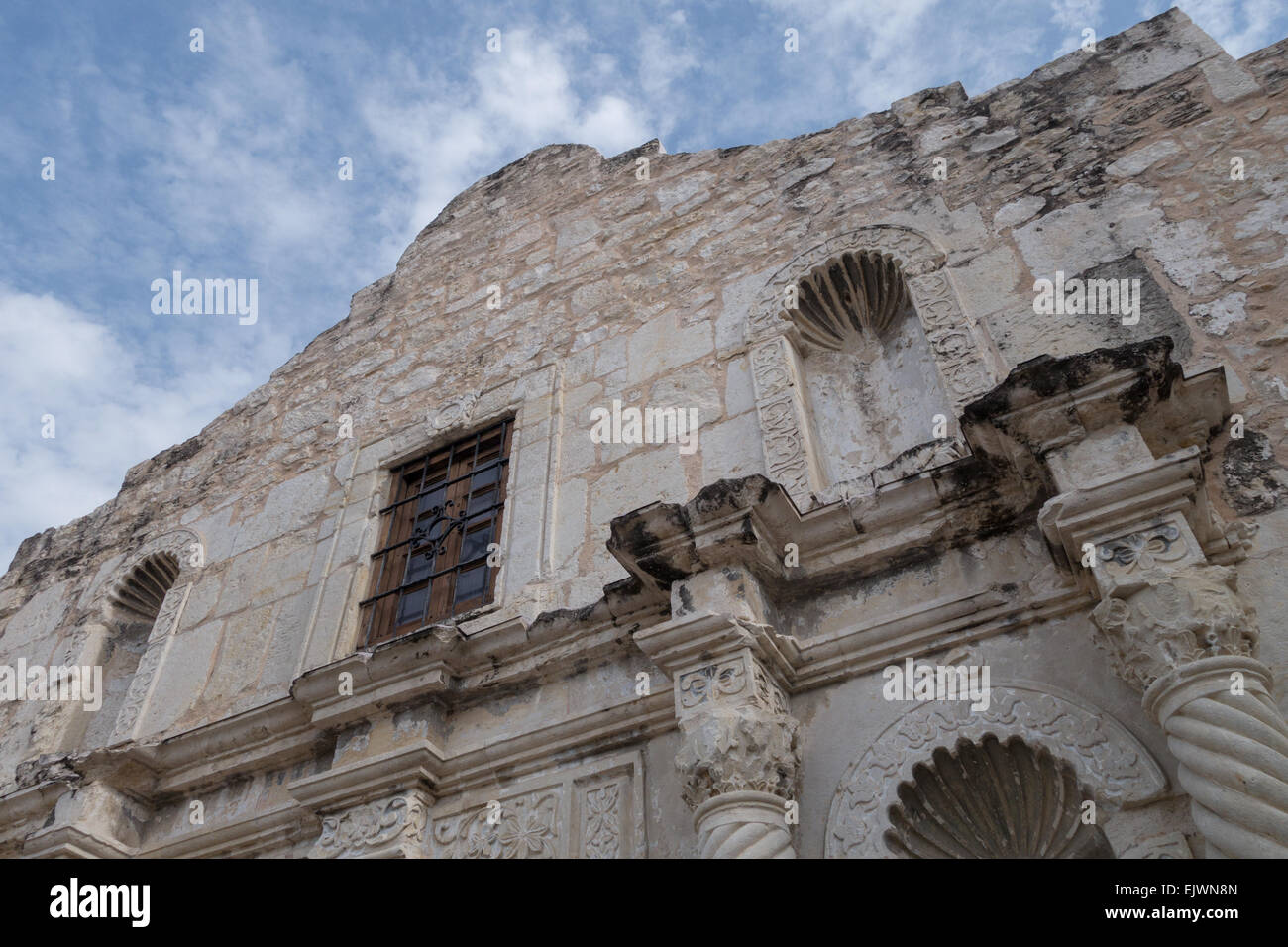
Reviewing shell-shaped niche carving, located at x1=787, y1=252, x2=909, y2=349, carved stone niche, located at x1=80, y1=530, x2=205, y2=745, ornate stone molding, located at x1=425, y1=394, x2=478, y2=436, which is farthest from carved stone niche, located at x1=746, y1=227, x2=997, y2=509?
carved stone niche, located at x1=80, y1=530, x2=205, y2=745

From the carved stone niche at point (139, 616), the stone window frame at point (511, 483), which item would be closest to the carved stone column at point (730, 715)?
the stone window frame at point (511, 483)

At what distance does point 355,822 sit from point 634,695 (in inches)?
51.2

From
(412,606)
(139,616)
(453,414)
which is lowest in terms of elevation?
(412,606)

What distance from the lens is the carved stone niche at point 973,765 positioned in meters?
3.04

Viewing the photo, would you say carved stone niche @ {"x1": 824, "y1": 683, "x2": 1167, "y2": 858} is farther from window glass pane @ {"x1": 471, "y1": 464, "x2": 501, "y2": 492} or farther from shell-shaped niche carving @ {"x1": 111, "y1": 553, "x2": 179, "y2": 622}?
shell-shaped niche carving @ {"x1": 111, "y1": 553, "x2": 179, "y2": 622}

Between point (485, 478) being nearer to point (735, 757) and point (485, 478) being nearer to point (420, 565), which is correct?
point (420, 565)

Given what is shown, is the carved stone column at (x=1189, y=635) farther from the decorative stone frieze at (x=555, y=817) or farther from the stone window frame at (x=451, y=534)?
the stone window frame at (x=451, y=534)

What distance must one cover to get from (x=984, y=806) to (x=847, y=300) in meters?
2.84

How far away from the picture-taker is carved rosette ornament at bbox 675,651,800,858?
9.99 feet

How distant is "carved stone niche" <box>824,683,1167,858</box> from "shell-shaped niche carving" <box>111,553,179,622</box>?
5.40 meters

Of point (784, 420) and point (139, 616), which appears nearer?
point (784, 420)

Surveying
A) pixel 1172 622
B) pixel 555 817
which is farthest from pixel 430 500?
pixel 1172 622

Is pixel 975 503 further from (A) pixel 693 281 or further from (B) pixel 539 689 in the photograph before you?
(A) pixel 693 281

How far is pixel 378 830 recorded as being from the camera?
403cm
